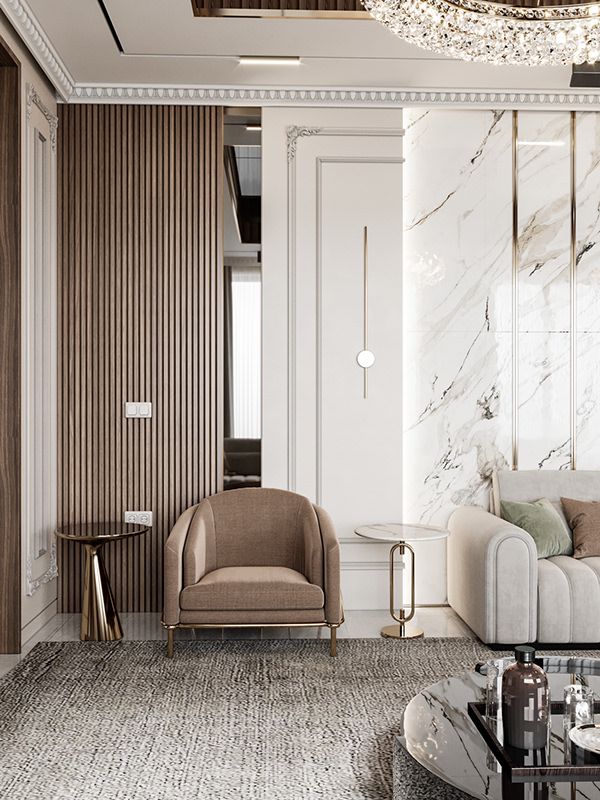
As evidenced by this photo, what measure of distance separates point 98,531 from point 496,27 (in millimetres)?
3094

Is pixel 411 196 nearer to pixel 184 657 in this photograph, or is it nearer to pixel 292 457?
pixel 292 457

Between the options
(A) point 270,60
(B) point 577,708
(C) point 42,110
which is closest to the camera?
(B) point 577,708

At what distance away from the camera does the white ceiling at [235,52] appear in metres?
4.01

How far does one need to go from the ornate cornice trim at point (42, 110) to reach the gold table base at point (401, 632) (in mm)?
3294

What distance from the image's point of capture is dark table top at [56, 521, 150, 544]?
4.33 m

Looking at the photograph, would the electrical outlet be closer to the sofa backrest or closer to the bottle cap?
the sofa backrest

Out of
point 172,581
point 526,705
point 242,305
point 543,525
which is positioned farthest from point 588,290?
point 526,705

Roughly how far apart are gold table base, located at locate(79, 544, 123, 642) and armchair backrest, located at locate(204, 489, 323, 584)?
608 mm

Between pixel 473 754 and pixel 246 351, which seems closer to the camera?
pixel 473 754

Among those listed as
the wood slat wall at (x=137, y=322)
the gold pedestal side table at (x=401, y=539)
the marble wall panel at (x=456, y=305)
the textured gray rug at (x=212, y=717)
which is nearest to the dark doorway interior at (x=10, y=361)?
the textured gray rug at (x=212, y=717)

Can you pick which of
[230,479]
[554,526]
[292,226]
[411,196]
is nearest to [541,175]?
[411,196]

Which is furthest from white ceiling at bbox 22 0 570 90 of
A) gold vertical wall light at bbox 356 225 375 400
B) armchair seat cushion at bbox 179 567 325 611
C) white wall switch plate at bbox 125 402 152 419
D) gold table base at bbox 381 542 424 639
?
armchair seat cushion at bbox 179 567 325 611

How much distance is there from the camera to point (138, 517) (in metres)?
4.89

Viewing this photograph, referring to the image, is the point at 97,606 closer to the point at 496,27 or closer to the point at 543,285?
the point at 543,285
